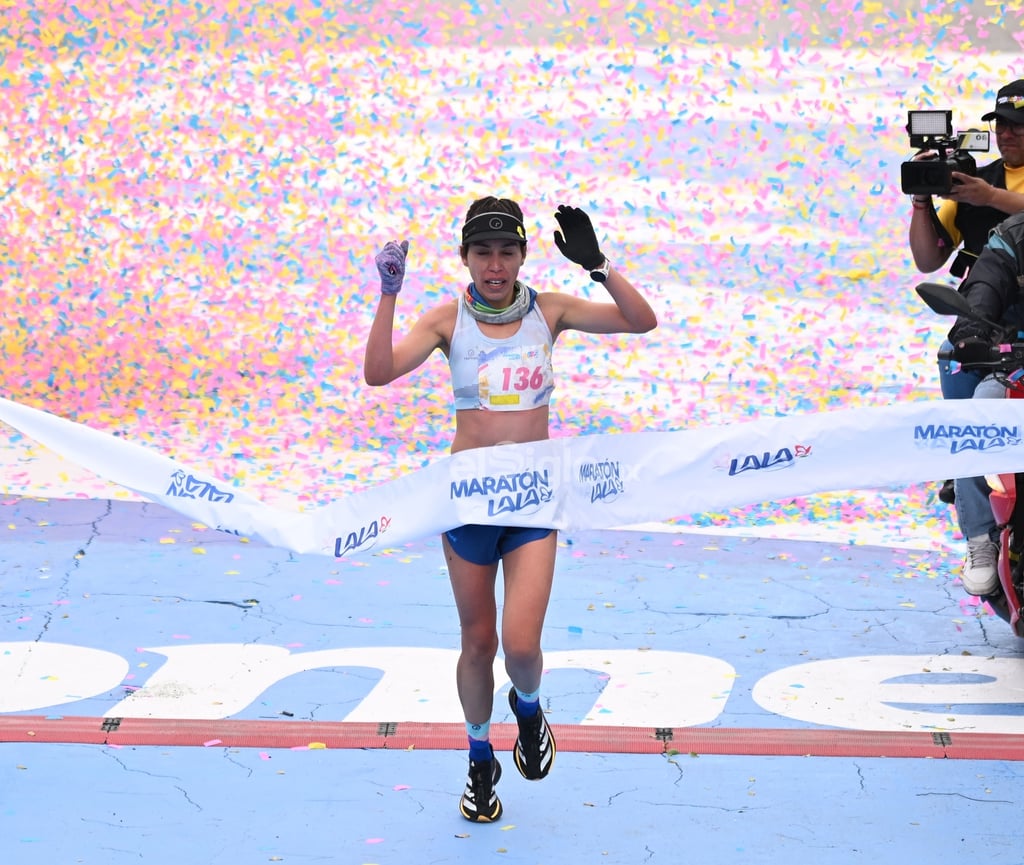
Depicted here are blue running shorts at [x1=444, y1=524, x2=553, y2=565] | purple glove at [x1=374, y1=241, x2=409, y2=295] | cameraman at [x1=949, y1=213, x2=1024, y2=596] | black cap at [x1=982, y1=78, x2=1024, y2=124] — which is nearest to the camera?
purple glove at [x1=374, y1=241, x2=409, y2=295]

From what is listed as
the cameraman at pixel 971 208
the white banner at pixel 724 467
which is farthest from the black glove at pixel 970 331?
the cameraman at pixel 971 208

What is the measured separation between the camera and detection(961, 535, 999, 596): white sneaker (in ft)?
18.9

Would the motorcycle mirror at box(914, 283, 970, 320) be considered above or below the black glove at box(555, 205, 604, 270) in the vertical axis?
below

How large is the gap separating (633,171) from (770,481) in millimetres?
6199

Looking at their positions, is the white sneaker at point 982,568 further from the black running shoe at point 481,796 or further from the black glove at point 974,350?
the black running shoe at point 481,796

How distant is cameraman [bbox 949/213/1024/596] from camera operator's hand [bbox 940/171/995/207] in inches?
12.7

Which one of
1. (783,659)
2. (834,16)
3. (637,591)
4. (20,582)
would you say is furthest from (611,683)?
(834,16)

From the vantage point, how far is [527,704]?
4.46 m

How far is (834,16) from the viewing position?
34.0 ft

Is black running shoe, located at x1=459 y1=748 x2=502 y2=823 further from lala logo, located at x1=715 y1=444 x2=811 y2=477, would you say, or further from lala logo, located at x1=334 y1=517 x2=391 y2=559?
lala logo, located at x1=715 y1=444 x2=811 y2=477

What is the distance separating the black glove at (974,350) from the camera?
4738 mm

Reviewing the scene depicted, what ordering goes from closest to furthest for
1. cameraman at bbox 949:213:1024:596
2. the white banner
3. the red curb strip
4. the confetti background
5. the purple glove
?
1. the purple glove
2. the white banner
3. cameraman at bbox 949:213:1024:596
4. the red curb strip
5. the confetti background

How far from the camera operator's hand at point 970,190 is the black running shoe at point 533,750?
2809 millimetres

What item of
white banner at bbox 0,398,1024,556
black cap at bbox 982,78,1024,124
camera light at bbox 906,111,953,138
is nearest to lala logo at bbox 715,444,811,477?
white banner at bbox 0,398,1024,556
